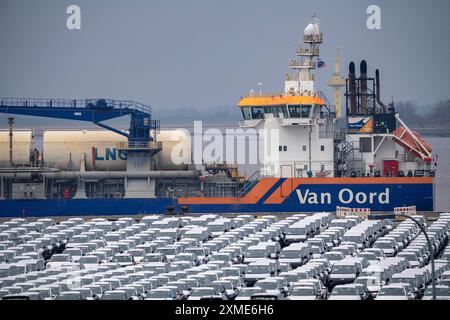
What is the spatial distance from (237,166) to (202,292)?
1448 inches

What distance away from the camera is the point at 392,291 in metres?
39.4

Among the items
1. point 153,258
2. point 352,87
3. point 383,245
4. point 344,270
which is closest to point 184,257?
point 153,258

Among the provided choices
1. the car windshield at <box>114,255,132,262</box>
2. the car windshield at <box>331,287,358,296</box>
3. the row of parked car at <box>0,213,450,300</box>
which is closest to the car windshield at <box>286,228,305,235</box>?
the row of parked car at <box>0,213,450,300</box>

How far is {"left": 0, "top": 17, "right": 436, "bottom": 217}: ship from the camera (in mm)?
74125

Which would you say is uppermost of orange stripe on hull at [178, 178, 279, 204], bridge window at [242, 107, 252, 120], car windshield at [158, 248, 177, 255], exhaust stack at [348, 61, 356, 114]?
exhaust stack at [348, 61, 356, 114]

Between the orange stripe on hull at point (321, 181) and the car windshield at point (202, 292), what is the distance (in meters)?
33.9

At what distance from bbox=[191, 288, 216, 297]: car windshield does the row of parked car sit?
41 millimetres

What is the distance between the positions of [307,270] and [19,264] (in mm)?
10874

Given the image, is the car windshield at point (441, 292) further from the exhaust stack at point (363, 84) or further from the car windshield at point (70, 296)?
the exhaust stack at point (363, 84)

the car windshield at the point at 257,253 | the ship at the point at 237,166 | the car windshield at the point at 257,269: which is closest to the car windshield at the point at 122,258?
the car windshield at the point at 257,253

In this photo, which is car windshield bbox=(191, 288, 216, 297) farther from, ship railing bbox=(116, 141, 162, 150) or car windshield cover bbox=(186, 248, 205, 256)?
ship railing bbox=(116, 141, 162, 150)

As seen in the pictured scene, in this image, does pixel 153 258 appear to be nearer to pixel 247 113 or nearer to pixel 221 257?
pixel 221 257

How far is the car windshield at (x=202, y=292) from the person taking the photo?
1571 inches
